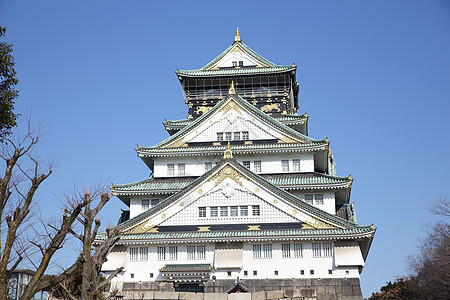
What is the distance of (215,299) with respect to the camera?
1078 inches

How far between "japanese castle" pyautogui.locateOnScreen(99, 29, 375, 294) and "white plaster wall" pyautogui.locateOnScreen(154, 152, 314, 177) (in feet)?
0.27

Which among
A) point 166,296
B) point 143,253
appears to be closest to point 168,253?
point 143,253

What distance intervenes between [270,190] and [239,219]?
307cm

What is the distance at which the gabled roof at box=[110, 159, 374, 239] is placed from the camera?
124 ft

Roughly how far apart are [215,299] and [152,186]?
59.3 ft

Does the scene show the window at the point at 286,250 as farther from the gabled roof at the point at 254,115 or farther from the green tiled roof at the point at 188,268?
the gabled roof at the point at 254,115

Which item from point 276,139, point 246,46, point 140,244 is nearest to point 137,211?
point 140,244

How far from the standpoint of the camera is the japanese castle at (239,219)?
124 ft

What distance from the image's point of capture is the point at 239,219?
39906mm

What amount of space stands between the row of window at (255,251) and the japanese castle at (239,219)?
0.07 metres

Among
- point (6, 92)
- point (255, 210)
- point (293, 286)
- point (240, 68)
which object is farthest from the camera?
point (240, 68)

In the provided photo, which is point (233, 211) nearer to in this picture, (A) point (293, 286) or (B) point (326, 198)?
(A) point (293, 286)

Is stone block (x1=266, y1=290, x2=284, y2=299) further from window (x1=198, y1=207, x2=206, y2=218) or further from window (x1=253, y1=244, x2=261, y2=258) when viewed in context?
window (x1=198, y1=207, x2=206, y2=218)

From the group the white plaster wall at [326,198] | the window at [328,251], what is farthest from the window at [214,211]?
the window at [328,251]
